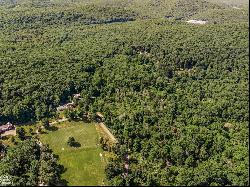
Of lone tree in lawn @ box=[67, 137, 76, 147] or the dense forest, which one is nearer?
the dense forest

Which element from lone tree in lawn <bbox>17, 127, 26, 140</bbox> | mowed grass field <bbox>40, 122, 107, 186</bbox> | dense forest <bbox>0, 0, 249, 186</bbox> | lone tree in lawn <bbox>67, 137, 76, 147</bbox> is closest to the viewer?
mowed grass field <bbox>40, 122, 107, 186</bbox>

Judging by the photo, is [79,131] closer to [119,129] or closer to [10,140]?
[119,129]

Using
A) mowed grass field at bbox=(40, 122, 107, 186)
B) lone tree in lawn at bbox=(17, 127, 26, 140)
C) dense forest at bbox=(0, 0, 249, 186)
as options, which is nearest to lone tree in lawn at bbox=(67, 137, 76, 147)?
mowed grass field at bbox=(40, 122, 107, 186)

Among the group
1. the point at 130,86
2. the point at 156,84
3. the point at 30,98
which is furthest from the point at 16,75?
the point at 156,84

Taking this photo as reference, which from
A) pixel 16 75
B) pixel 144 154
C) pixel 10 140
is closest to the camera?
pixel 144 154

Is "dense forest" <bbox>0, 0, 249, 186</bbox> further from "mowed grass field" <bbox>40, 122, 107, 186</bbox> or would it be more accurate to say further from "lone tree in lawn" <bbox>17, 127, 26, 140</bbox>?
"lone tree in lawn" <bbox>17, 127, 26, 140</bbox>

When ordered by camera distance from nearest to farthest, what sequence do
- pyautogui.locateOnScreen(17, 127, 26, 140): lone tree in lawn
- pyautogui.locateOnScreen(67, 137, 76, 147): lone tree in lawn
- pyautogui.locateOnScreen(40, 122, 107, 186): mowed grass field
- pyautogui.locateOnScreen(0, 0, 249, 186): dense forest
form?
pyautogui.locateOnScreen(40, 122, 107, 186): mowed grass field, pyautogui.locateOnScreen(0, 0, 249, 186): dense forest, pyautogui.locateOnScreen(67, 137, 76, 147): lone tree in lawn, pyautogui.locateOnScreen(17, 127, 26, 140): lone tree in lawn

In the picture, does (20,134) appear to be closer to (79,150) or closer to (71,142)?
(71,142)
